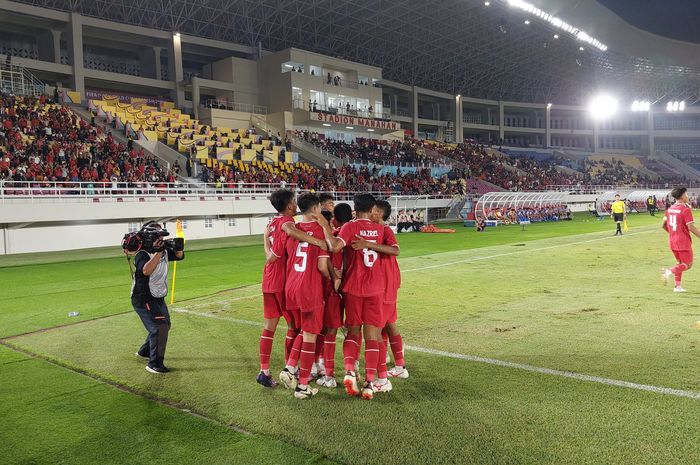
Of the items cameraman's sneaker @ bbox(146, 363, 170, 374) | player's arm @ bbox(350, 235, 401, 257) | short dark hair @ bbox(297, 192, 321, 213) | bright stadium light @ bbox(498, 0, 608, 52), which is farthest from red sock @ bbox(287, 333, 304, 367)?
bright stadium light @ bbox(498, 0, 608, 52)

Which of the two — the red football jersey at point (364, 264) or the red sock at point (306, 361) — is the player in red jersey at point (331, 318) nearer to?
the red football jersey at point (364, 264)

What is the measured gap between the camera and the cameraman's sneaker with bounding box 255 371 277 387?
5828 mm

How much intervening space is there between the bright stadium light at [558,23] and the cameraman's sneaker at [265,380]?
54.1 meters

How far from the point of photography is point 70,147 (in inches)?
1219

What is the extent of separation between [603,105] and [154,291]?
3902 inches

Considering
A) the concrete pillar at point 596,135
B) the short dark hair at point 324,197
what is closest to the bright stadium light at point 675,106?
the concrete pillar at point 596,135

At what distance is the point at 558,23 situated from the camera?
198 ft

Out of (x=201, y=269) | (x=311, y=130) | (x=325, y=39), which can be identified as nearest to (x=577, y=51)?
(x=325, y=39)

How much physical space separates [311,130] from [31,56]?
26257mm

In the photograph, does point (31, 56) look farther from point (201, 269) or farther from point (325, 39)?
point (201, 269)

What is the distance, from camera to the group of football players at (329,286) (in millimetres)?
5457

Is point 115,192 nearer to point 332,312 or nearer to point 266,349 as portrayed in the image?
point 266,349

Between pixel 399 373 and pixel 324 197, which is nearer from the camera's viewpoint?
pixel 399 373

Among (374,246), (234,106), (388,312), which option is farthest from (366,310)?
(234,106)
